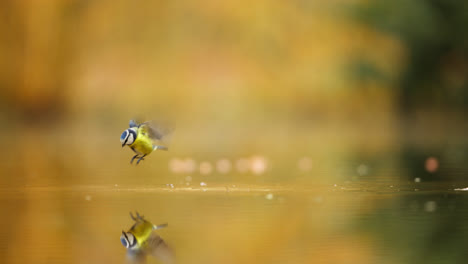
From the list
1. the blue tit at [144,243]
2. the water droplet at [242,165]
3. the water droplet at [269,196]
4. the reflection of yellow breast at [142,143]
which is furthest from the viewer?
the water droplet at [242,165]

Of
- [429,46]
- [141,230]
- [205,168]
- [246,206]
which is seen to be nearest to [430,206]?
[246,206]

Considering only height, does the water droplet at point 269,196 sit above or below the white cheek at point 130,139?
below

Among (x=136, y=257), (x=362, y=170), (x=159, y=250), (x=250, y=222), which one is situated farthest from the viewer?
(x=362, y=170)

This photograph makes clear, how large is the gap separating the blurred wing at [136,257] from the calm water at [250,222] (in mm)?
33

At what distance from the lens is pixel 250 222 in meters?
4.30

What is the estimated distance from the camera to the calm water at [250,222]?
3.36 metres

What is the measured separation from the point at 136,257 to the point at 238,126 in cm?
1652

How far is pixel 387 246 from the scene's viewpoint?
139 inches

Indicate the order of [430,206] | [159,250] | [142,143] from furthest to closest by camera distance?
[142,143] → [430,206] → [159,250]

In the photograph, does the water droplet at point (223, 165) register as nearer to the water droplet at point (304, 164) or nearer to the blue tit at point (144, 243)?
the water droplet at point (304, 164)

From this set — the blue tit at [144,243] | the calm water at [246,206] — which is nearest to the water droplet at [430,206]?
the calm water at [246,206]

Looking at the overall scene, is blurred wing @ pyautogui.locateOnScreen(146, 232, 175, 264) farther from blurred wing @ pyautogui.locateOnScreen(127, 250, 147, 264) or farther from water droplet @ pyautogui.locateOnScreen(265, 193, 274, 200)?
water droplet @ pyautogui.locateOnScreen(265, 193, 274, 200)

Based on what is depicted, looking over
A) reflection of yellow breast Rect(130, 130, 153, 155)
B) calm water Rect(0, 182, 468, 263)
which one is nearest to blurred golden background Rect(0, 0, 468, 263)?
calm water Rect(0, 182, 468, 263)

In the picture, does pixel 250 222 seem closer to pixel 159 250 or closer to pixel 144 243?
pixel 144 243
